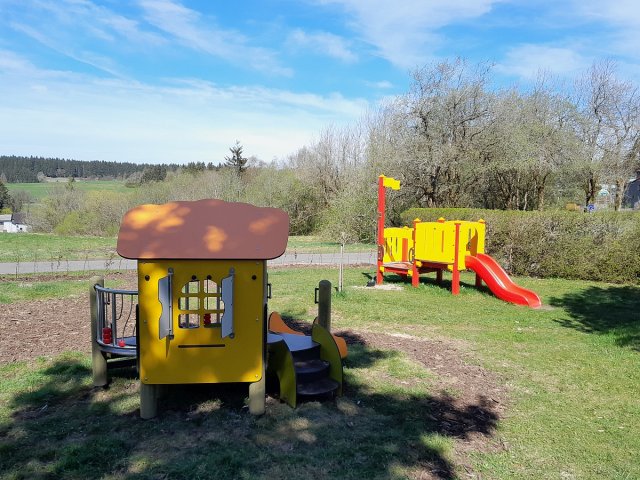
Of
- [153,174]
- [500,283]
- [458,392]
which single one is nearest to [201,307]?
[458,392]

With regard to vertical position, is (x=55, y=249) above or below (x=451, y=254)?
below

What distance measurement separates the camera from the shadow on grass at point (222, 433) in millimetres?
3541

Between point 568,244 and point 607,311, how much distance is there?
4.62m

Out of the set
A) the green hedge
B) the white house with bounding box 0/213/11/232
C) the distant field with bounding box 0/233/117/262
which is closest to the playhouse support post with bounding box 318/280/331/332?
the green hedge

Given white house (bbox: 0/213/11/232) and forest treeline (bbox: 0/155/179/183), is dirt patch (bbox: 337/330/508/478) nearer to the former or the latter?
white house (bbox: 0/213/11/232)

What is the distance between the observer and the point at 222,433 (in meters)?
4.08

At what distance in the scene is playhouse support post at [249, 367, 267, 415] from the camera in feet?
14.4

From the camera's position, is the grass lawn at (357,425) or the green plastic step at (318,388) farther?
the green plastic step at (318,388)

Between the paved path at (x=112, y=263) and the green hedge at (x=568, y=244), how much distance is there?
14.5 ft

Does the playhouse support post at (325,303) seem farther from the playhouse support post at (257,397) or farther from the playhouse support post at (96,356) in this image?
the playhouse support post at (96,356)

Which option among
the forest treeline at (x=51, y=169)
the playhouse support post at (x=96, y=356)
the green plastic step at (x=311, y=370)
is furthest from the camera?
the forest treeline at (x=51, y=169)

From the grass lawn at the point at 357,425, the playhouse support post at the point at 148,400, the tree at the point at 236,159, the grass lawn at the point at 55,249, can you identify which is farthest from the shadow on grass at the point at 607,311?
the tree at the point at 236,159

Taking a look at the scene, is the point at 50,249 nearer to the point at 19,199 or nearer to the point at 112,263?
the point at 112,263

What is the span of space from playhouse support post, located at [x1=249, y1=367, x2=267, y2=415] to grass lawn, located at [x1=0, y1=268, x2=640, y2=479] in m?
0.08
